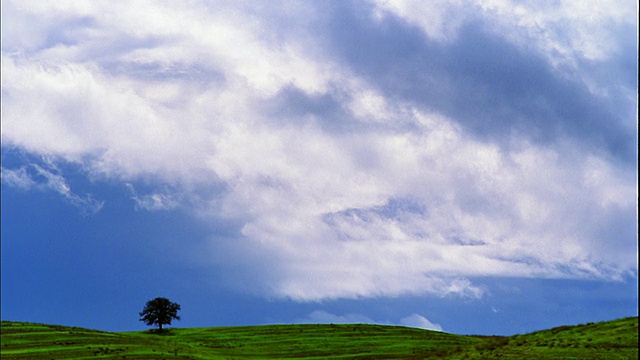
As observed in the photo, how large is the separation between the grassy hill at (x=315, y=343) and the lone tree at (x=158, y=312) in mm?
2577

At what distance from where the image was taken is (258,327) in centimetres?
10625

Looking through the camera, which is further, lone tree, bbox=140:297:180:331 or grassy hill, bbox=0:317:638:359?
lone tree, bbox=140:297:180:331

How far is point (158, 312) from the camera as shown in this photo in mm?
104938

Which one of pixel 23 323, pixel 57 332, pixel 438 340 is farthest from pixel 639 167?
pixel 23 323

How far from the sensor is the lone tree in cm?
10475

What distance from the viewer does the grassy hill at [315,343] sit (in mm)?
50906

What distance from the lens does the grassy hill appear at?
50.9 metres

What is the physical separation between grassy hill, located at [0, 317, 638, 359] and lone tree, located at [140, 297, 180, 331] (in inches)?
101

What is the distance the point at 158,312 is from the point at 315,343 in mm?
32813

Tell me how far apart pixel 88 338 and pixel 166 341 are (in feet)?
36.0

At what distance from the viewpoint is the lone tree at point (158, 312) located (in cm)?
10475

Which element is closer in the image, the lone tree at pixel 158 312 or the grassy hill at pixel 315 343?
the grassy hill at pixel 315 343

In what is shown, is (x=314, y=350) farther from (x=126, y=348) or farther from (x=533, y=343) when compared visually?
(x=533, y=343)

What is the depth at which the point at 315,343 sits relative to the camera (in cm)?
8694
